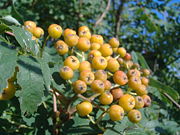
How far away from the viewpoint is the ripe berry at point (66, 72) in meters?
1.41

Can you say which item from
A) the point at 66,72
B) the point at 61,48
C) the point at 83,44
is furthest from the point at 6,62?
the point at 83,44

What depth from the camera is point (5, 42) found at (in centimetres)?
127

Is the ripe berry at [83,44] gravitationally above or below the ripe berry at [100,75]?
above

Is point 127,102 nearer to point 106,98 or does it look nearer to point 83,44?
point 106,98

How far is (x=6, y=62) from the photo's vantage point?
1166mm

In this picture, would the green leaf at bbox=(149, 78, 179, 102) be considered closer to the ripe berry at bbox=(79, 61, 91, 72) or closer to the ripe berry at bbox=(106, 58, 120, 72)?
the ripe berry at bbox=(106, 58, 120, 72)

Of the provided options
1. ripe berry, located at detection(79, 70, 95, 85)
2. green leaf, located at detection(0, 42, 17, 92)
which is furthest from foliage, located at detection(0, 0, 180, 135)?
ripe berry, located at detection(79, 70, 95, 85)

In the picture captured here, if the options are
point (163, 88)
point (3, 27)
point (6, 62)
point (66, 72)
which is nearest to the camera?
point (6, 62)

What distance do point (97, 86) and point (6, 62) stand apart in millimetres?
451

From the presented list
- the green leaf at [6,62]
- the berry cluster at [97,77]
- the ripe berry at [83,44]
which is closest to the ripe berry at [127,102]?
the berry cluster at [97,77]

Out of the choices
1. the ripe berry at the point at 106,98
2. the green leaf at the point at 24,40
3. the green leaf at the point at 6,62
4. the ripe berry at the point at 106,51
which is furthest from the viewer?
Answer: the ripe berry at the point at 106,51

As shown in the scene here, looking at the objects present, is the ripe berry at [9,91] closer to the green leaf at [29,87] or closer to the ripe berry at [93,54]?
the green leaf at [29,87]

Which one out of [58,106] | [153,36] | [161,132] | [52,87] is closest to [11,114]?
[58,106]

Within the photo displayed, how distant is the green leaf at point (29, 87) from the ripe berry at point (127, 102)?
467 millimetres
